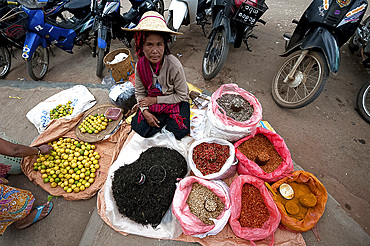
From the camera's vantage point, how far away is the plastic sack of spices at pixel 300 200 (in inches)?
59.7

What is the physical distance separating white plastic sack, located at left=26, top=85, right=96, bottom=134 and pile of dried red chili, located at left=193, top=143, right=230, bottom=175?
6.77ft

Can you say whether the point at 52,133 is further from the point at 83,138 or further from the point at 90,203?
the point at 90,203

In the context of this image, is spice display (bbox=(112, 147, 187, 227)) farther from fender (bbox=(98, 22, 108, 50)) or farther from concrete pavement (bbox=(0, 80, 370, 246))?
fender (bbox=(98, 22, 108, 50))

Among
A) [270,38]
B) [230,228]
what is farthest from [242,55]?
[230,228]

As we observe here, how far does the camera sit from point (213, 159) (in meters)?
1.78

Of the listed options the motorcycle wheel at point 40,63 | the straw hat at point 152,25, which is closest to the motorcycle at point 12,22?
the motorcycle wheel at point 40,63

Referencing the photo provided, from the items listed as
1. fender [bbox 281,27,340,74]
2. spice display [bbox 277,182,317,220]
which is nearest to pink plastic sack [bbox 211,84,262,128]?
spice display [bbox 277,182,317,220]

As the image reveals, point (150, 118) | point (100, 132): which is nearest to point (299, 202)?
point (150, 118)

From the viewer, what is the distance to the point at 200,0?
3.84 metres

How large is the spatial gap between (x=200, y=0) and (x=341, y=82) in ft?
10.9

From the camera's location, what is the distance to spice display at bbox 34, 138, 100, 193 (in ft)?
6.73

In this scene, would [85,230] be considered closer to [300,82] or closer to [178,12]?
[300,82]

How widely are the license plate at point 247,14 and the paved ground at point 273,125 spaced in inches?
42.2

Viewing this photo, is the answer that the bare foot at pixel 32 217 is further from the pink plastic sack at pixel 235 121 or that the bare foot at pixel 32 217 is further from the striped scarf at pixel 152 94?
the pink plastic sack at pixel 235 121
